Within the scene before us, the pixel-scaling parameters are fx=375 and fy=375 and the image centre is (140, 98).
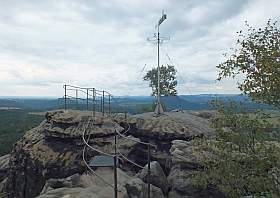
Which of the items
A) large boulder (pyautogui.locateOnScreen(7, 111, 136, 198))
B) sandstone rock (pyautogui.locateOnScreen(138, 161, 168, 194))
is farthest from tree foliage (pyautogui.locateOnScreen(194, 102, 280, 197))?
large boulder (pyautogui.locateOnScreen(7, 111, 136, 198))

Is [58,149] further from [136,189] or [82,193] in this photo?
[82,193]

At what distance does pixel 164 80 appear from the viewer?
6016cm

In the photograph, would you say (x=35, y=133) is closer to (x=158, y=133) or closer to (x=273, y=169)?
(x=158, y=133)

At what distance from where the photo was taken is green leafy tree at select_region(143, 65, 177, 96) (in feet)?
189

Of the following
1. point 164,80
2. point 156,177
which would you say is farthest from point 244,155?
point 164,80

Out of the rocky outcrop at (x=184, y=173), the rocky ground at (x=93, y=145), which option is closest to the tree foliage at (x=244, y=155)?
the rocky outcrop at (x=184, y=173)

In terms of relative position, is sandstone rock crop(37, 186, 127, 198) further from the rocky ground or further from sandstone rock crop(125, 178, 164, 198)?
the rocky ground

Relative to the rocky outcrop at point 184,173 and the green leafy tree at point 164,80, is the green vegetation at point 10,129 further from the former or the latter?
the rocky outcrop at point 184,173

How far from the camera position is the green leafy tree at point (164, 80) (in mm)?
57691

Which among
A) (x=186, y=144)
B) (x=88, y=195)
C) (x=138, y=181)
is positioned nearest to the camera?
(x=88, y=195)

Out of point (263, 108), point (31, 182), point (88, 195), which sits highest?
point (263, 108)

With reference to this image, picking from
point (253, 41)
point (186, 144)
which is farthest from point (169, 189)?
point (253, 41)

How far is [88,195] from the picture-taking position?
15.6 metres

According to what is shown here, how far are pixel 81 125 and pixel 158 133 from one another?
5619mm
